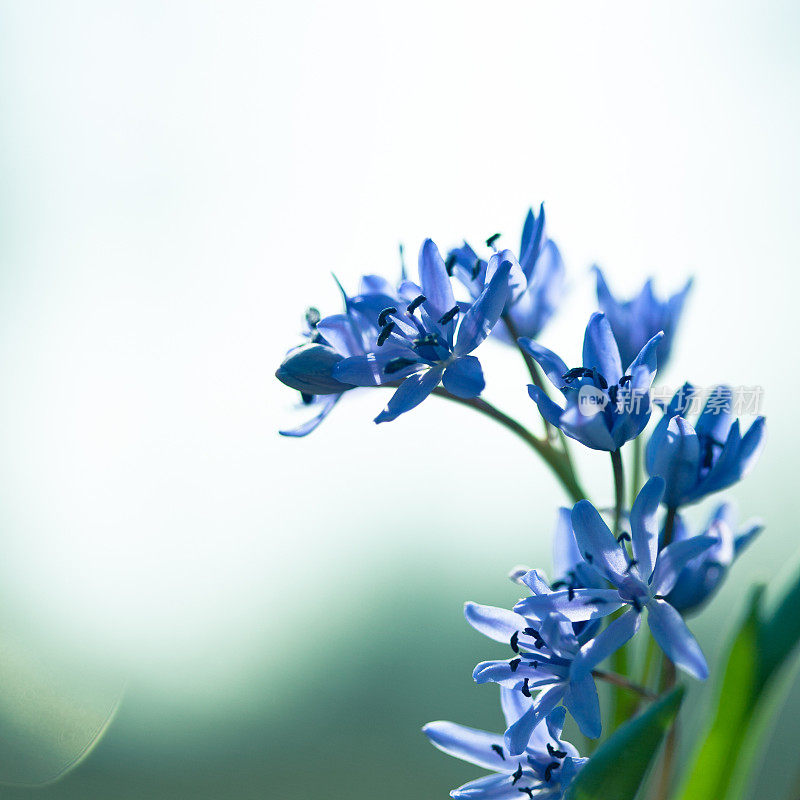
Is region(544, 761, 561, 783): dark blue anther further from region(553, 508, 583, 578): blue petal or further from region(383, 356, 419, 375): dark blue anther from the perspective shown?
region(383, 356, 419, 375): dark blue anther

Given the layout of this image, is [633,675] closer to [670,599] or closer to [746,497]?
[670,599]

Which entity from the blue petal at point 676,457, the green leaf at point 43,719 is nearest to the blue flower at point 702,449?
the blue petal at point 676,457

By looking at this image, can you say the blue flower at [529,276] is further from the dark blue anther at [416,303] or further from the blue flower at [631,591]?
the blue flower at [631,591]

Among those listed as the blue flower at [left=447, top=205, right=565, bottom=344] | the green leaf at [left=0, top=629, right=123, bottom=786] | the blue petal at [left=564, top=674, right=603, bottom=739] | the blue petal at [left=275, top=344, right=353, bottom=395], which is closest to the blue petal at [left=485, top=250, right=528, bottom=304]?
the blue flower at [left=447, top=205, right=565, bottom=344]

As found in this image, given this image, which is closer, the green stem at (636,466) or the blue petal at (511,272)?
the blue petal at (511,272)

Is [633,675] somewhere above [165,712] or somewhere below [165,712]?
above

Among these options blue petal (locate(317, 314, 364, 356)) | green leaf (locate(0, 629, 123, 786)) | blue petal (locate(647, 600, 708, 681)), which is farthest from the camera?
green leaf (locate(0, 629, 123, 786))

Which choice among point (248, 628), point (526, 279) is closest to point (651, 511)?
point (526, 279)

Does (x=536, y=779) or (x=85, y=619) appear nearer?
(x=536, y=779)
